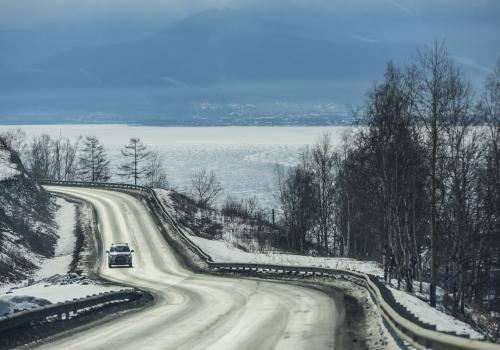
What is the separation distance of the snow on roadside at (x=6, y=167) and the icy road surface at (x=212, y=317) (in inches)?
862

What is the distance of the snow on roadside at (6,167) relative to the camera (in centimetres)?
6586

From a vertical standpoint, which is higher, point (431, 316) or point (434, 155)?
point (434, 155)

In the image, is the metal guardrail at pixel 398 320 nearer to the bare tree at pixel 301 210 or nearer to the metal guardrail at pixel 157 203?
the metal guardrail at pixel 157 203

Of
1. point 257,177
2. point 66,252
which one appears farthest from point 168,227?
point 257,177

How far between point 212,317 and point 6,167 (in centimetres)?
5161

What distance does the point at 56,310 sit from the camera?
22078mm

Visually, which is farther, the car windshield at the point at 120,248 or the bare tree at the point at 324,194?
the bare tree at the point at 324,194

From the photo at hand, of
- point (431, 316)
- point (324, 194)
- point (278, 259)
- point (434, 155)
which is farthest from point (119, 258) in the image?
point (324, 194)

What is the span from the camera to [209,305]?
28.0m

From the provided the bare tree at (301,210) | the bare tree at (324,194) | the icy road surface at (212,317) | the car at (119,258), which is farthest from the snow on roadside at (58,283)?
the bare tree at (324,194)

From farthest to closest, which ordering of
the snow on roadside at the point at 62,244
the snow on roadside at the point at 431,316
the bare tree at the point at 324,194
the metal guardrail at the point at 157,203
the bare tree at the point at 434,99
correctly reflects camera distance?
the bare tree at the point at 324,194 < the metal guardrail at the point at 157,203 < the snow on roadside at the point at 62,244 < the bare tree at the point at 434,99 < the snow on roadside at the point at 431,316

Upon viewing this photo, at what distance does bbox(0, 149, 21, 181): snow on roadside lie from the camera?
6586 centimetres

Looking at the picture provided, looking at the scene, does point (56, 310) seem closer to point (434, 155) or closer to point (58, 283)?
point (58, 283)

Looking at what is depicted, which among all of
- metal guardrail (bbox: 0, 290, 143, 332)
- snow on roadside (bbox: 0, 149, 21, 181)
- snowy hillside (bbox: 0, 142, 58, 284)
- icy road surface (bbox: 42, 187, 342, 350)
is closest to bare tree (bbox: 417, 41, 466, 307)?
icy road surface (bbox: 42, 187, 342, 350)
